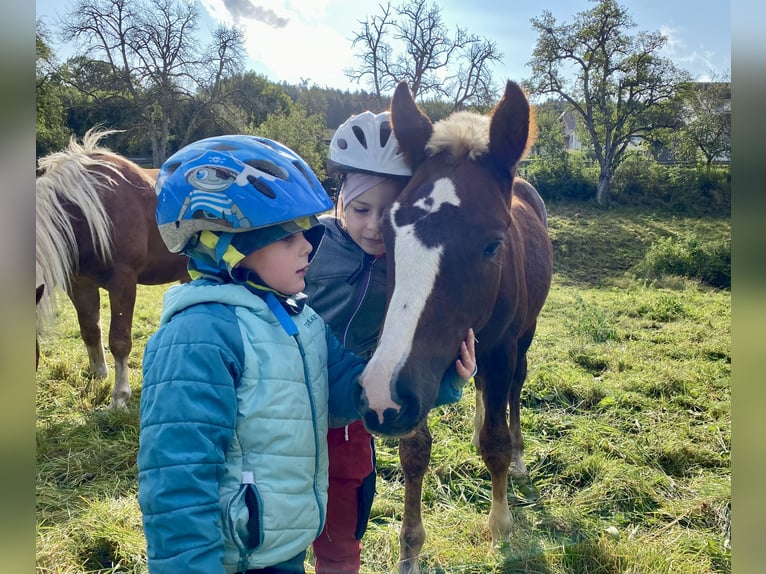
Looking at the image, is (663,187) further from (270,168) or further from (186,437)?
(186,437)

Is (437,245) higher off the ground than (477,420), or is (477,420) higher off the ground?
A: (437,245)

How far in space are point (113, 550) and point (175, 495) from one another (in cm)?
195

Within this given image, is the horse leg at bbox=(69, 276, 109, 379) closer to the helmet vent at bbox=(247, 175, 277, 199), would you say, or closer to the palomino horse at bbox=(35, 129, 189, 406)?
the palomino horse at bbox=(35, 129, 189, 406)

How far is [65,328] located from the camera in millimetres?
6609

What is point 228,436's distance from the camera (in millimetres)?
1174

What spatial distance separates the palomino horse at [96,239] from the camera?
13.7ft

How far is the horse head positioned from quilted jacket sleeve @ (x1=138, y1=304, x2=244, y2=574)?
47 centimetres

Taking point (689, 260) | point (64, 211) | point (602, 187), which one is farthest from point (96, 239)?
point (689, 260)

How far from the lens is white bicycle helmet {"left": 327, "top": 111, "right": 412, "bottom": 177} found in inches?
82.1

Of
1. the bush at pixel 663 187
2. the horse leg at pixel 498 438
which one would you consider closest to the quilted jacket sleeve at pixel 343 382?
the horse leg at pixel 498 438

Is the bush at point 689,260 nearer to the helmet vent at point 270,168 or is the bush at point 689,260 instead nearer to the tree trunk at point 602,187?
the tree trunk at point 602,187

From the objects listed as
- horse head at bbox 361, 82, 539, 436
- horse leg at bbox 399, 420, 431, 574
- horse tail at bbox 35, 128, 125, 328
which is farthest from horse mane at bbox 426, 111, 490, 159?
horse tail at bbox 35, 128, 125, 328

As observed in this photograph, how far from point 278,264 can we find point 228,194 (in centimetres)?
24
